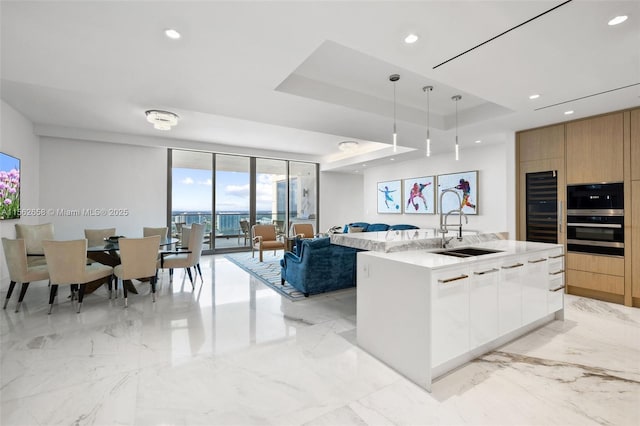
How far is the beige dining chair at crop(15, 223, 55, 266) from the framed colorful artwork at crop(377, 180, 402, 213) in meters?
7.17

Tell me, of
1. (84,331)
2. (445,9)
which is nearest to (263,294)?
(84,331)

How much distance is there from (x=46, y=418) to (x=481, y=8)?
12.2 ft

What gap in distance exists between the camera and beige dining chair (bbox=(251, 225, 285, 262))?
6684 millimetres

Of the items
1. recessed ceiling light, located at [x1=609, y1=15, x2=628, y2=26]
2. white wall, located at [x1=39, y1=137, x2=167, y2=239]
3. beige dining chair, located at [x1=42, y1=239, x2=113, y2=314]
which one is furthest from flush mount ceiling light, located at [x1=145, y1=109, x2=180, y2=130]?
recessed ceiling light, located at [x1=609, y1=15, x2=628, y2=26]

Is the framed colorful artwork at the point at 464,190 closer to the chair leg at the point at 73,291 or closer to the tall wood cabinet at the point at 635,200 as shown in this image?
the tall wood cabinet at the point at 635,200

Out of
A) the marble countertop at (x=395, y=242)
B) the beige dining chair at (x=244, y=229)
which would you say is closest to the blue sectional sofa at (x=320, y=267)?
the marble countertop at (x=395, y=242)

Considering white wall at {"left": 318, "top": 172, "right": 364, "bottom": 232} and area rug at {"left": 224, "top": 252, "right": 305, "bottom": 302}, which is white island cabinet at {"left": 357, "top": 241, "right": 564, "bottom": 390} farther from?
white wall at {"left": 318, "top": 172, "right": 364, "bottom": 232}

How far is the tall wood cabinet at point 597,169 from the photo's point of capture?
3.53 meters

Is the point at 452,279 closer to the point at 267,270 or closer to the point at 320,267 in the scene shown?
the point at 320,267

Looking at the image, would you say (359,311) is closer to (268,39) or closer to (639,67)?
(268,39)

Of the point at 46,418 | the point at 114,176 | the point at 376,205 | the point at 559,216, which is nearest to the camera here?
the point at 46,418

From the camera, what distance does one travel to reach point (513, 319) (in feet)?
8.27

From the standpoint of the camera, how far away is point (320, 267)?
401 cm

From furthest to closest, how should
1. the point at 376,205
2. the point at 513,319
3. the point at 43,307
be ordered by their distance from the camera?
the point at 376,205, the point at 43,307, the point at 513,319
